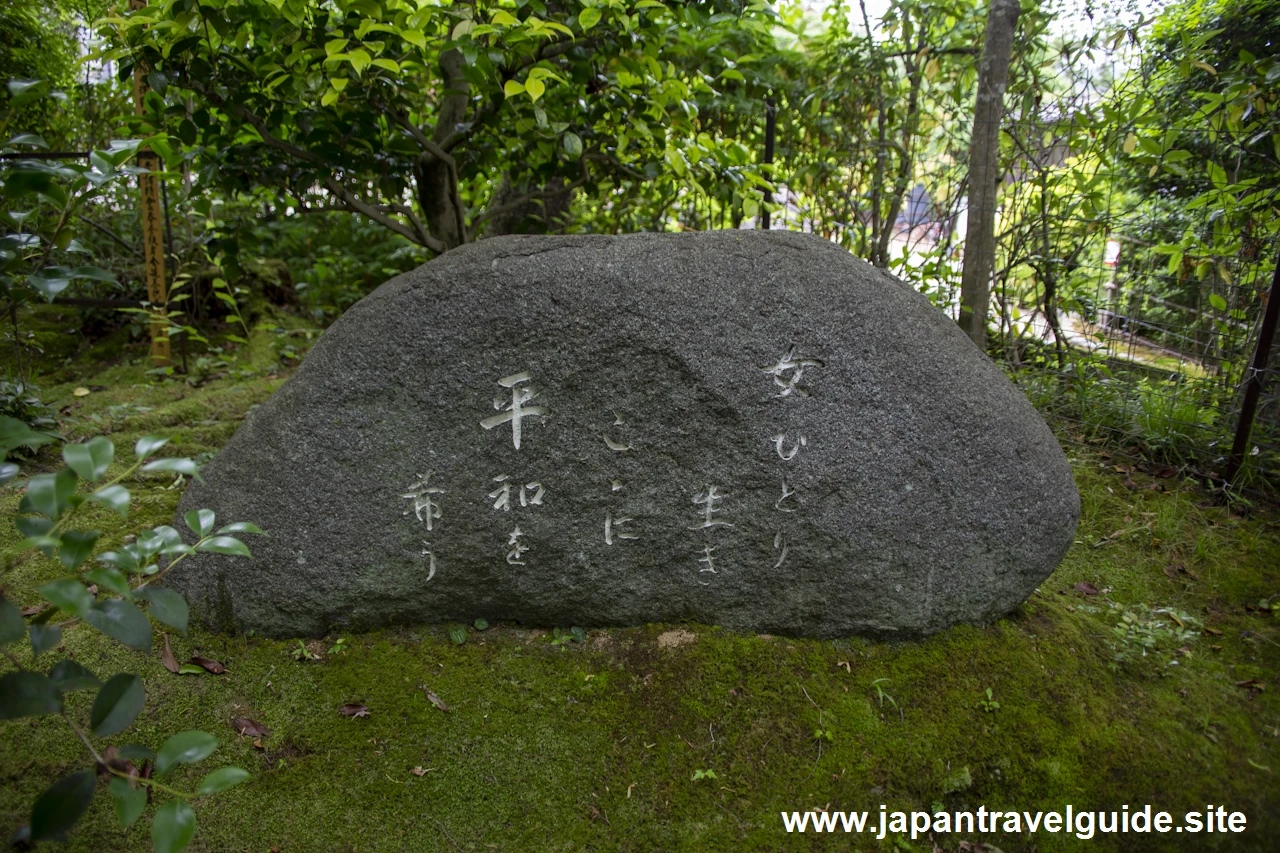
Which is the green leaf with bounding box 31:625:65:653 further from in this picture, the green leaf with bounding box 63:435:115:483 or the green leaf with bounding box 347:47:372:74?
the green leaf with bounding box 347:47:372:74

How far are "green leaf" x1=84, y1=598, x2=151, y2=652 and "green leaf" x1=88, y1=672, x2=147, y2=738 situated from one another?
9 cm

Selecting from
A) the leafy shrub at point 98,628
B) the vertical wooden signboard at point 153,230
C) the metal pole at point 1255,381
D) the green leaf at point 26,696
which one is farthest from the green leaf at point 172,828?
the metal pole at point 1255,381

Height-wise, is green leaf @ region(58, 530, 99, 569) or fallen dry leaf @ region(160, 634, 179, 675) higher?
green leaf @ region(58, 530, 99, 569)

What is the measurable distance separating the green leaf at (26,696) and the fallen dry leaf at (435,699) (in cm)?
136

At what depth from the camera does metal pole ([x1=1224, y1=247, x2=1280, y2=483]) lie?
12.0 feet

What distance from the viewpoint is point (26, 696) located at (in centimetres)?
132

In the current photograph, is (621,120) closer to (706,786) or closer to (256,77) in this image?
(256,77)

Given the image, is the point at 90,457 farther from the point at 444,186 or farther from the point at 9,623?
the point at 444,186

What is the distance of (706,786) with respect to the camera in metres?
2.42

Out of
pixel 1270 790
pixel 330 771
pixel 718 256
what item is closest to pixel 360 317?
pixel 718 256

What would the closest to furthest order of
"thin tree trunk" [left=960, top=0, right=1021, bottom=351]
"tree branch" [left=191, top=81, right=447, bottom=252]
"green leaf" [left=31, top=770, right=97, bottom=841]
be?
"green leaf" [left=31, top=770, right=97, bottom=841], "tree branch" [left=191, top=81, right=447, bottom=252], "thin tree trunk" [left=960, top=0, right=1021, bottom=351]

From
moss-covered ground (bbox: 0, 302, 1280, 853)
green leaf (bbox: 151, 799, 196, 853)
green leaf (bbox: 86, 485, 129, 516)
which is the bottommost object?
moss-covered ground (bbox: 0, 302, 1280, 853)

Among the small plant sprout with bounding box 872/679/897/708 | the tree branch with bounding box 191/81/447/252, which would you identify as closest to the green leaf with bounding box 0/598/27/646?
the small plant sprout with bounding box 872/679/897/708

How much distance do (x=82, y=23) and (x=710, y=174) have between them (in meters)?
5.45
